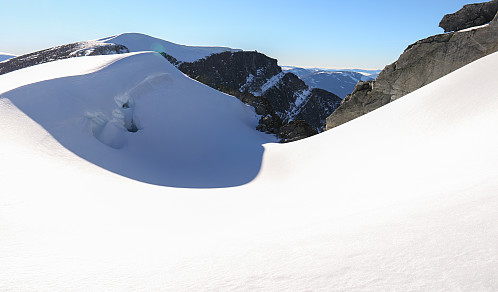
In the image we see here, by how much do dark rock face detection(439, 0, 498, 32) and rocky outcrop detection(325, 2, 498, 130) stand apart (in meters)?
2.99

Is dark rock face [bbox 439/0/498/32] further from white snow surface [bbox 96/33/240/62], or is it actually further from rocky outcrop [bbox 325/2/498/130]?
white snow surface [bbox 96/33/240/62]

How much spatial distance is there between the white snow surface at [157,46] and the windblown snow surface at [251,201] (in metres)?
71.3

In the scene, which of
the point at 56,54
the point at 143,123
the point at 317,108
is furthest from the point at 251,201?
the point at 56,54

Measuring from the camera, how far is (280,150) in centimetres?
1365

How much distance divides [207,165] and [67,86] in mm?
7944

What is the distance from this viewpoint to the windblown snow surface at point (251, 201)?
6.38 feet

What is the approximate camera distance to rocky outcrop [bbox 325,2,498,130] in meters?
14.5

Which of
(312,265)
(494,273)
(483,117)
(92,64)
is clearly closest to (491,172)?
(494,273)

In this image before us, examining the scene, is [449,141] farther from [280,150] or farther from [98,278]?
[280,150]

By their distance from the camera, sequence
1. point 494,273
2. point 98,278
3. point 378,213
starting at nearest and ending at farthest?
point 494,273 < point 98,278 < point 378,213

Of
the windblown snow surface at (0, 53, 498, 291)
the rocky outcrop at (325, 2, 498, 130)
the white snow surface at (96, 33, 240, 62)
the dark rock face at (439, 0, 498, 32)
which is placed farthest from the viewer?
the white snow surface at (96, 33, 240, 62)

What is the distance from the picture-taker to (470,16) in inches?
683

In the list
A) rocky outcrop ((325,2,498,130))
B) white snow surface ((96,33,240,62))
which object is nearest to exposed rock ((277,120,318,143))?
rocky outcrop ((325,2,498,130))

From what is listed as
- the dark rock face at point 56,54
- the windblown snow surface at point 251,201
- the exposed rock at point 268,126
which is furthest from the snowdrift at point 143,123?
the dark rock face at point 56,54
